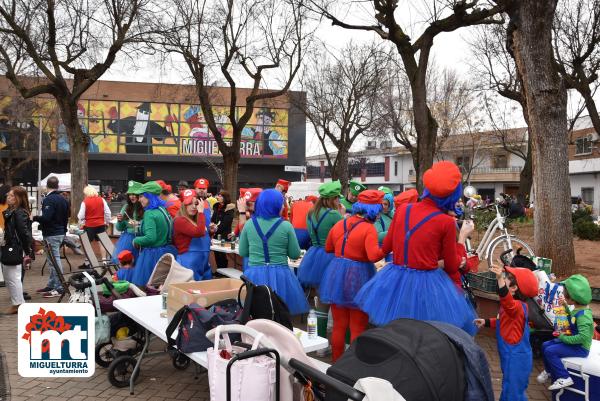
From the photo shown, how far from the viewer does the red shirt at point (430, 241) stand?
3811 mm

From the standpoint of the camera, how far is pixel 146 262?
646cm

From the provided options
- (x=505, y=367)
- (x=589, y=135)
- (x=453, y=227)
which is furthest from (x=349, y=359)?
(x=589, y=135)

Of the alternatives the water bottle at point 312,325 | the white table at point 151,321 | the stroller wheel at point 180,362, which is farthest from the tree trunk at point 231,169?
the water bottle at point 312,325

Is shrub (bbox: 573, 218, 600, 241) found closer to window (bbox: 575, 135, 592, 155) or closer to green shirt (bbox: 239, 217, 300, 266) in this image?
green shirt (bbox: 239, 217, 300, 266)

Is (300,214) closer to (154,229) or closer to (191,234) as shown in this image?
(191,234)

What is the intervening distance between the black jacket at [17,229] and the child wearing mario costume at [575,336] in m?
6.78

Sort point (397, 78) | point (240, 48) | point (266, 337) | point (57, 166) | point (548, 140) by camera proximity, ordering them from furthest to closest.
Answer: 1. point (57, 166)
2. point (397, 78)
3. point (240, 48)
4. point (548, 140)
5. point (266, 337)

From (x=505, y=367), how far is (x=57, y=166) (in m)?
42.8

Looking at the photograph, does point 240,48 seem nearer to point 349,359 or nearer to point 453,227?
point 453,227

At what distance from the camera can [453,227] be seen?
381 centimetres

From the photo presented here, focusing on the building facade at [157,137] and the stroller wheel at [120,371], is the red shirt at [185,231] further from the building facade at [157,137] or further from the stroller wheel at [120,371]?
the building facade at [157,137]

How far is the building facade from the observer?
39406mm

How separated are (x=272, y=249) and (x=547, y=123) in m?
4.93

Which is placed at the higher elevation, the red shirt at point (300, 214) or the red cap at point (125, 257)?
the red shirt at point (300, 214)
